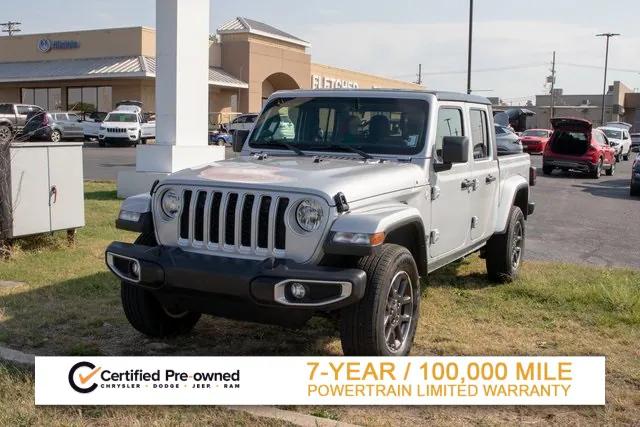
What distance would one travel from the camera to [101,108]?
152 feet

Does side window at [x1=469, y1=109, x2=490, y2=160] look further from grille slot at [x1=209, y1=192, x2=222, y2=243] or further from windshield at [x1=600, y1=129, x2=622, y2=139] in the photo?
windshield at [x1=600, y1=129, x2=622, y2=139]

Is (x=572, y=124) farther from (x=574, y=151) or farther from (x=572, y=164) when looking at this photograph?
(x=572, y=164)

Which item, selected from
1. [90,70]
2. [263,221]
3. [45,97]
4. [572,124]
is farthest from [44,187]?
[45,97]

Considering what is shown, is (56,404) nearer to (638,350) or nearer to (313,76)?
(638,350)

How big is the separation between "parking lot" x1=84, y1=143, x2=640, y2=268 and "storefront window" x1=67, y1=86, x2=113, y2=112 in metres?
22.7

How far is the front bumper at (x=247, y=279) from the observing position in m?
4.28

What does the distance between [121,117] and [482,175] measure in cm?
2962

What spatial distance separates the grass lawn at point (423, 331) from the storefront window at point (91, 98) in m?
39.8

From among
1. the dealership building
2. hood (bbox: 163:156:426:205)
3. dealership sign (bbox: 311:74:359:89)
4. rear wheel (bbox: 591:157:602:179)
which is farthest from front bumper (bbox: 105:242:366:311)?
dealership sign (bbox: 311:74:359:89)

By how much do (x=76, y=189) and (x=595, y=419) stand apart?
6.59 m

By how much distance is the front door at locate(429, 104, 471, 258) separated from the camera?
5.76 metres

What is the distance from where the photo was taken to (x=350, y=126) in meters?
5.96

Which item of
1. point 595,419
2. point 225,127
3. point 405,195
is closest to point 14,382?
point 405,195

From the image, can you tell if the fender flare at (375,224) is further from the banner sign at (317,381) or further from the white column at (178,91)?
the white column at (178,91)
